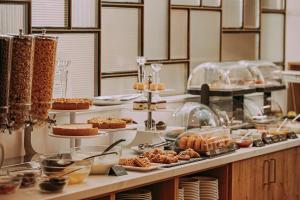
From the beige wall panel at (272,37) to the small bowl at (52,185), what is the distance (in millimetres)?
3727

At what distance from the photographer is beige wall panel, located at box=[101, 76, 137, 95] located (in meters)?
5.04

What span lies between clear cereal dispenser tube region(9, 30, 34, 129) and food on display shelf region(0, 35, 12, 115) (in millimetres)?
81

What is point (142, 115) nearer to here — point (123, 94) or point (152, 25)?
point (123, 94)

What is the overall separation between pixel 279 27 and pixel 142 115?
233cm

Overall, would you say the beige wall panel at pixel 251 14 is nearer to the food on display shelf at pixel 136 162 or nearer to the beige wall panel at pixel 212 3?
the beige wall panel at pixel 212 3

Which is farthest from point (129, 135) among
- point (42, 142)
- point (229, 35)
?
point (229, 35)

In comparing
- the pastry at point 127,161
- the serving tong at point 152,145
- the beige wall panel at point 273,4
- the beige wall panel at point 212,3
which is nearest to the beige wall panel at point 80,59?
the serving tong at point 152,145

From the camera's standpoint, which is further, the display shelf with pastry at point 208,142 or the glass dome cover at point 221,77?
the glass dome cover at point 221,77

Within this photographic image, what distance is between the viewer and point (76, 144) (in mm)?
4355

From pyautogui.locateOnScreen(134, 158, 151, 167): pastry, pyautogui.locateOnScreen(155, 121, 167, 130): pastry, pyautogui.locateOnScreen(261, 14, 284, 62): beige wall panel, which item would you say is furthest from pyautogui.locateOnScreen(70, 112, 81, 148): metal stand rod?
pyautogui.locateOnScreen(261, 14, 284, 62): beige wall panel

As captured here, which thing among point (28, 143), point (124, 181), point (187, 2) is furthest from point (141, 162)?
point (187, 2)

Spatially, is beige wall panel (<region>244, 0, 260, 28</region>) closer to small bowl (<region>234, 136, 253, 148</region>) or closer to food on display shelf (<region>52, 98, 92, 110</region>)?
small bowl (<region>234, 136, 253, 148</region>)

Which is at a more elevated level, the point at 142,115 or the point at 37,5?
the point at 37,5

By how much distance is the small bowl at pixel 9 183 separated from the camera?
326 centimetres
